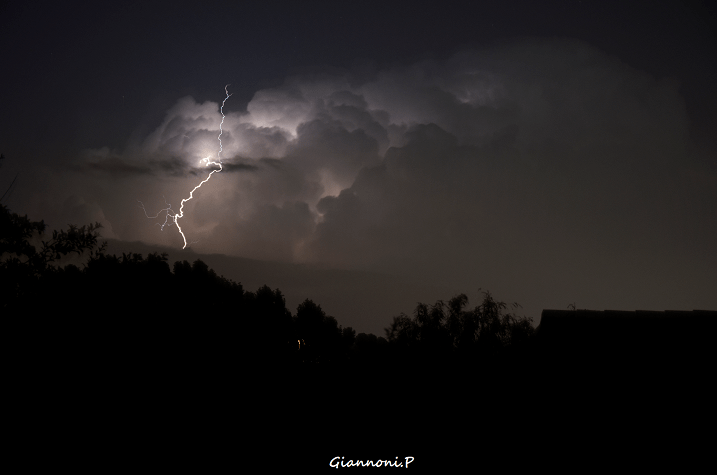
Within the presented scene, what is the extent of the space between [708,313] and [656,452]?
275cm

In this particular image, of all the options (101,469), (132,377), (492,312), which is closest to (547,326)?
(101,469)

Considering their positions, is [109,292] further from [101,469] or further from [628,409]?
[628,409]

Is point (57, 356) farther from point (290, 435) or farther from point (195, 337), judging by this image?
point (195, 337)

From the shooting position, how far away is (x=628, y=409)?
22.7ft

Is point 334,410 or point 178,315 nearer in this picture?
point 334,410

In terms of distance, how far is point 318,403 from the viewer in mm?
20359

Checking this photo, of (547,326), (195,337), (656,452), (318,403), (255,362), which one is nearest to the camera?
(656,452)

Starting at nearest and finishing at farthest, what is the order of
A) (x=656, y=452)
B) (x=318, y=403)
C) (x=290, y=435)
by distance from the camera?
(x=656, y=452) < (x=290, y=435) < (x=318, y=403)

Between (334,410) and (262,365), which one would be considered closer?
(334,410)

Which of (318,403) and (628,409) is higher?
(628,409)

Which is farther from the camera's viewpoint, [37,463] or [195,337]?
[195,337]

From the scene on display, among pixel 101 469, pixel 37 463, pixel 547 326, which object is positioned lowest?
pixel 101 469

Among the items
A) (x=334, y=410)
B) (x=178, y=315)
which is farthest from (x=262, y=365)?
(x=334, y=410)

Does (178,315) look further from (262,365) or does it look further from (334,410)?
(334,410)
